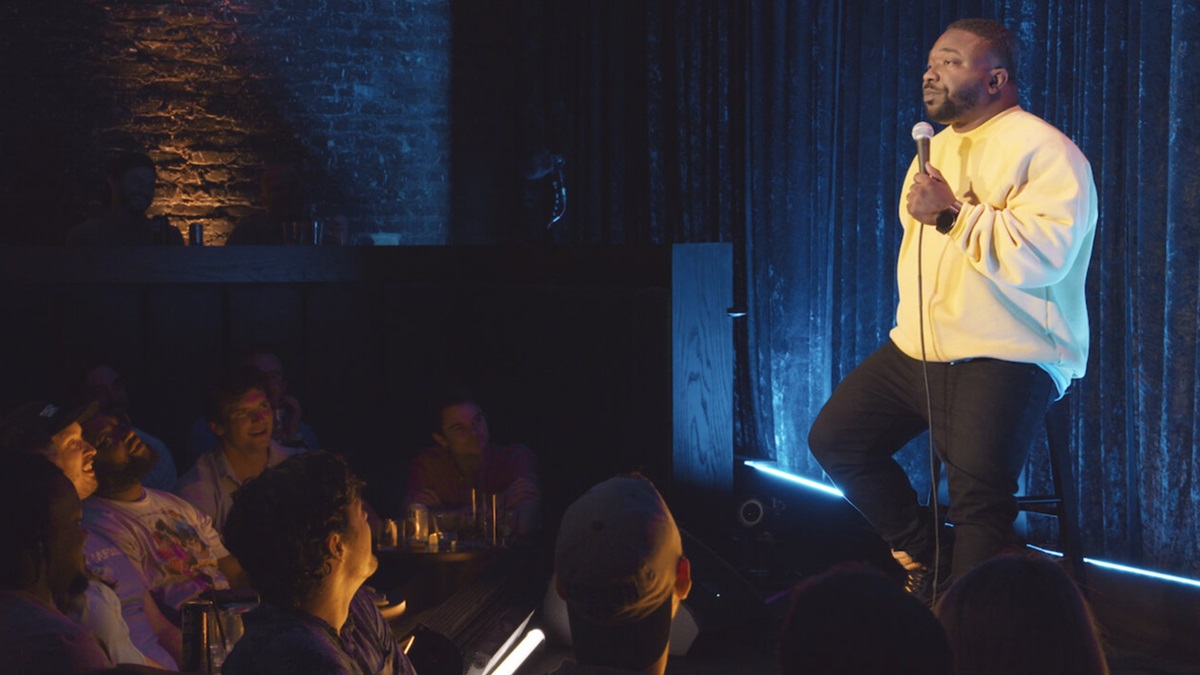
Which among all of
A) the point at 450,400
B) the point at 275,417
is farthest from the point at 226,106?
the point at 450,400

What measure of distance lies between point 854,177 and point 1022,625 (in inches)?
157

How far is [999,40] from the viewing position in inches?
114

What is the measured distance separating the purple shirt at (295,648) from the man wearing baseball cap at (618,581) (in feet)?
1.33

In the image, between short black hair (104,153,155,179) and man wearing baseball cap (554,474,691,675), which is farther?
short black hair (104,153,155,179)

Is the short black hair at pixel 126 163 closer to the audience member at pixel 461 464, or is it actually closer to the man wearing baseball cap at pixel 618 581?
the audience member at pixel 461 464

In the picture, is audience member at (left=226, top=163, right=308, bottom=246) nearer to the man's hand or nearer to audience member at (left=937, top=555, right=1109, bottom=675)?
the man's hand

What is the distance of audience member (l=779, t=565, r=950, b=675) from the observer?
1.24 meters

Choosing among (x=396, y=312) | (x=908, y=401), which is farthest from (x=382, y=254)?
(x=908, y=401)

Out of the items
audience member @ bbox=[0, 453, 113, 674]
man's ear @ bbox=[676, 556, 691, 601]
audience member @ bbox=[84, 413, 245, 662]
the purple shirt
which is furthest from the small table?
man's ear @ bbox=[676, 556, 691, 601]

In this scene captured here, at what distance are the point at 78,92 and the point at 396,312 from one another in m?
2.72

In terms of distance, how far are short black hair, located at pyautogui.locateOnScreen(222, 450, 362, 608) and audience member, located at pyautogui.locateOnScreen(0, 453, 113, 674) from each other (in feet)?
0.90

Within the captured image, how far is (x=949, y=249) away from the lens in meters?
2.93

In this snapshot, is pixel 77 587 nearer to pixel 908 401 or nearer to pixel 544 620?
pixel 544 620

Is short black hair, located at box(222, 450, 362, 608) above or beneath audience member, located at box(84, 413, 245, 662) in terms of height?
above
